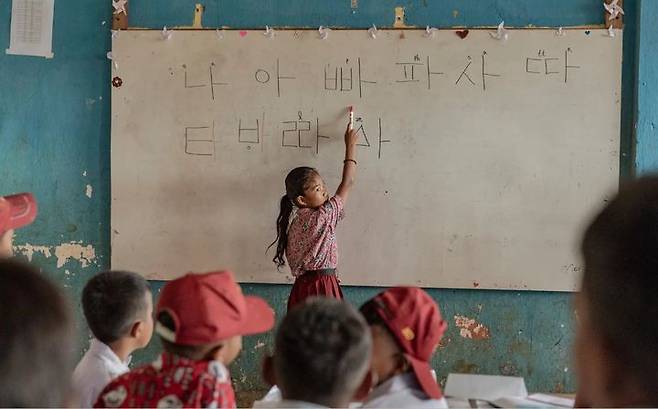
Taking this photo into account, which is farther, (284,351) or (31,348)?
(284,351)

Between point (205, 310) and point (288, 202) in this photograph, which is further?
point (288, 202)

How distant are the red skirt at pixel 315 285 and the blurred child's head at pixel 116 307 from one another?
138 cm

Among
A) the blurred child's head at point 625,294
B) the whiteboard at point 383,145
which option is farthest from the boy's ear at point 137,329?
the whiteboard at point 383,145

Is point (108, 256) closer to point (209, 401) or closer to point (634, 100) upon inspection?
point (209, 401)

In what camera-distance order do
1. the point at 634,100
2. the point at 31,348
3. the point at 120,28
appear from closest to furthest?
the point at 31,348 → the point at 634,100 → the point at 120,28

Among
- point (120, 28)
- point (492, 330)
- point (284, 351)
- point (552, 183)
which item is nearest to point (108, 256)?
point (120, 28)

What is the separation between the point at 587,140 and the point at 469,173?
57 centimetres

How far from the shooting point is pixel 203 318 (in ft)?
4.79

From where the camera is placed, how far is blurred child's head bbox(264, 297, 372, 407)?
126 cm

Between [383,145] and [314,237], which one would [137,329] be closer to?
[314,237]

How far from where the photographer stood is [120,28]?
3.52 metres

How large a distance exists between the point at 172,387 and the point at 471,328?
231 cm

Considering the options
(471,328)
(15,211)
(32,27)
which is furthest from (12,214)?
(471,328)

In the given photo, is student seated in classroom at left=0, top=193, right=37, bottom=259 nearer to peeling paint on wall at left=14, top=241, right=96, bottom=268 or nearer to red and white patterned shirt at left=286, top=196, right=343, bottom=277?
red and white patterned shirt at left=286, top=196, right=343, bottom=277
